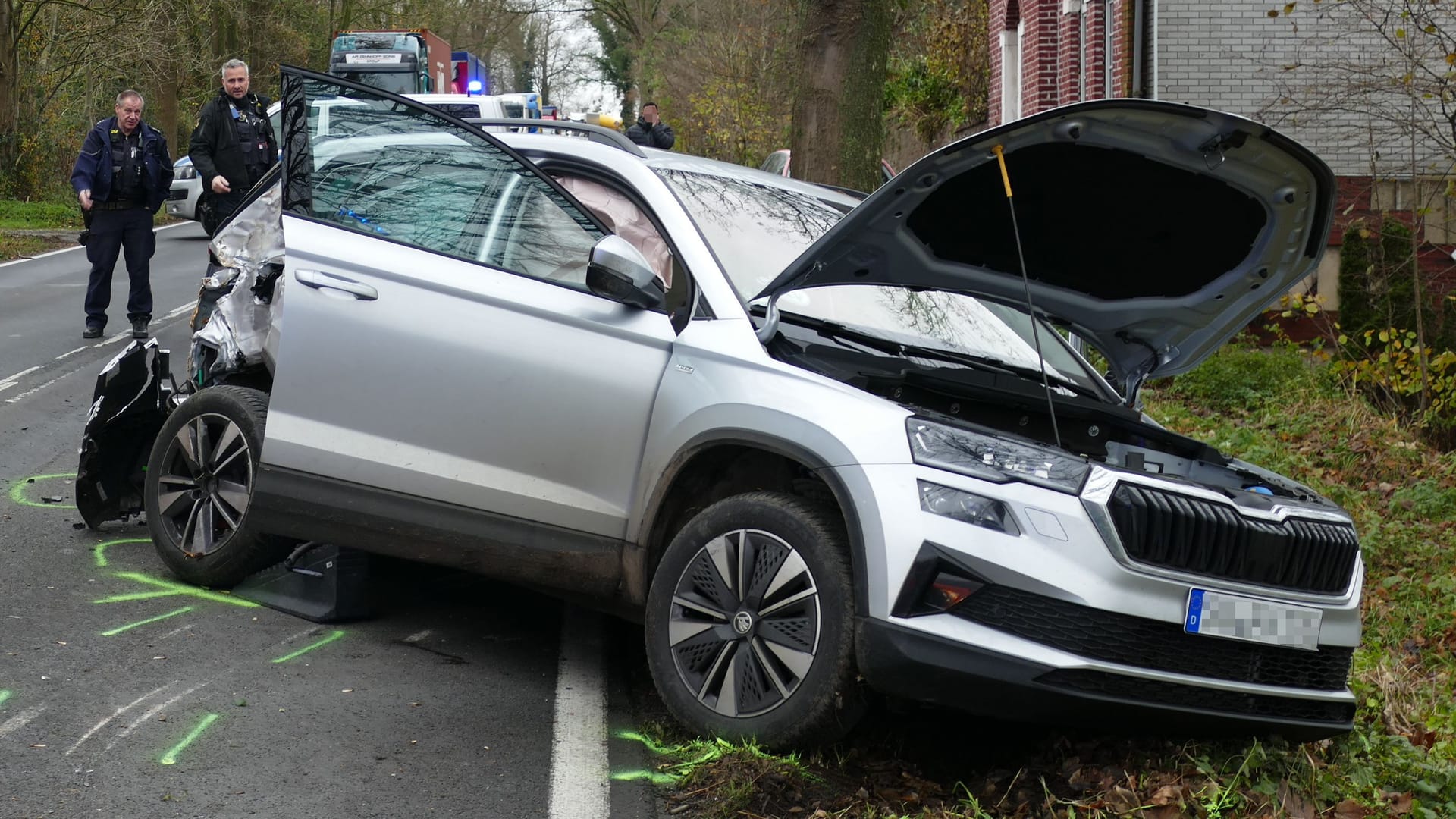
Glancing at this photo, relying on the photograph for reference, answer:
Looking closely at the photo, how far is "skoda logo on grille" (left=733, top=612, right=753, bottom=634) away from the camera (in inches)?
168

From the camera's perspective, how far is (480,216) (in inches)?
210

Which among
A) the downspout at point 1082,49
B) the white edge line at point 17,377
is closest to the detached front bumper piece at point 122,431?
the white edge line at point 17,377

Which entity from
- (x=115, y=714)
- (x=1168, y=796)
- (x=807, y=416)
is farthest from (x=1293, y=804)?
(x=115, y=714)

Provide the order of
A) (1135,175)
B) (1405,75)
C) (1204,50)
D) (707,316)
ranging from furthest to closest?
(1204,50), (1405,75), (707,316), (1135,175)

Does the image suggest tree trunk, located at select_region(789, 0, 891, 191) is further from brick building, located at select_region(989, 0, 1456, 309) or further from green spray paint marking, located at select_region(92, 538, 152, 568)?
green spray paint marking, located at select_region(92, 538, 152, 568)

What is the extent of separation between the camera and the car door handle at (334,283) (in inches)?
204

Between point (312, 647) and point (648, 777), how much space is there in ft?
5.35

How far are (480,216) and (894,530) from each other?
7.17 feet

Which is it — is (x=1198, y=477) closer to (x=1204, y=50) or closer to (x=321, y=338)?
(x=321, y=338)

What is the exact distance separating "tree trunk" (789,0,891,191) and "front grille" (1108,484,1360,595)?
6.70 meters

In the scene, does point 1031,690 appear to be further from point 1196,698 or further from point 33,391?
point 33,391

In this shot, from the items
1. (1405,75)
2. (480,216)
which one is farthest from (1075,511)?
(1405,75)

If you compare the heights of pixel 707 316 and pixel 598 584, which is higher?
pixel 707 316

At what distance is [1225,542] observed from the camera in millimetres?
3994
